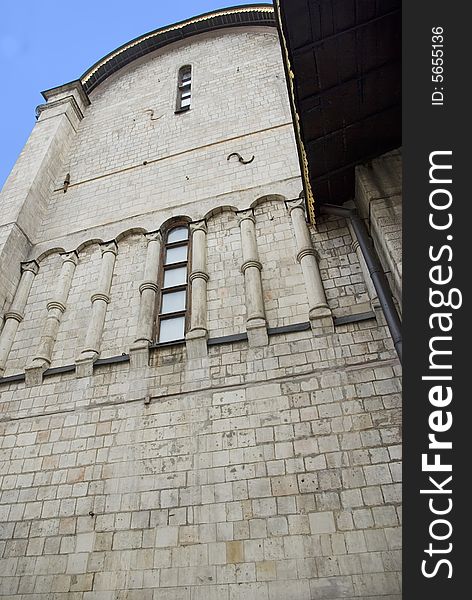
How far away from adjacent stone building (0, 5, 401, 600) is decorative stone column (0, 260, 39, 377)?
0.09 ft

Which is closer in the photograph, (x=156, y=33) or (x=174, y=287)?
(x=174, y=287)

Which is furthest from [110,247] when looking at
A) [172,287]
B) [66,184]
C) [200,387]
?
[200,387]

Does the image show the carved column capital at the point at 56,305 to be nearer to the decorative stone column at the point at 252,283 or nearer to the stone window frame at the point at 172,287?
the stone window frame at the point at 172,287

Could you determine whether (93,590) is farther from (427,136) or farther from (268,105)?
(268,105)

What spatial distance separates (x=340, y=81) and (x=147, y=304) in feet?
13.1

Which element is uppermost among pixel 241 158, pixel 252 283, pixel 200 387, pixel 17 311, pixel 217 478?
pixel 241 158

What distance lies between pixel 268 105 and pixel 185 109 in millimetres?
2371

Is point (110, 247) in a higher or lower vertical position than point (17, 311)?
higher

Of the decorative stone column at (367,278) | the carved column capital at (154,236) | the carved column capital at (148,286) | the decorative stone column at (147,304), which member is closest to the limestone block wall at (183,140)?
the carved column capital at (154,236)

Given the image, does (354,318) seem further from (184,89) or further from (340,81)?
(184,89)

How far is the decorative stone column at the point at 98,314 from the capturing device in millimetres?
6242

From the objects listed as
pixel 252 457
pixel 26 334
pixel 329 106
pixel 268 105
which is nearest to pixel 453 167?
pixel 329 106

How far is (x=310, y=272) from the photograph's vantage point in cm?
633

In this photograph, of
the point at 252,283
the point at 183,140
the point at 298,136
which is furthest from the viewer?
the point at 183,140
